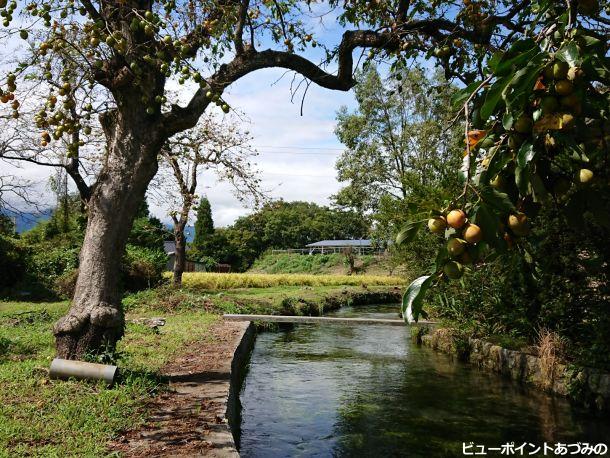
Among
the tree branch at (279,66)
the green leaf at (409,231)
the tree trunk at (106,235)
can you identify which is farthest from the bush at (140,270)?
the green leaf at (409,231)

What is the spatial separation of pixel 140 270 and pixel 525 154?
1556 cm

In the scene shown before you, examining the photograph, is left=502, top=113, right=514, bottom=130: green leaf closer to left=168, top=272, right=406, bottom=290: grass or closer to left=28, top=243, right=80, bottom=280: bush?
left=28, top=243, right=80, bottom=280: bush

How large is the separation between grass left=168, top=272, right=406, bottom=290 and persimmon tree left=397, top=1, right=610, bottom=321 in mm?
17527

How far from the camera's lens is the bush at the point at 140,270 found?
50.9 ft

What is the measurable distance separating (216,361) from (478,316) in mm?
5093

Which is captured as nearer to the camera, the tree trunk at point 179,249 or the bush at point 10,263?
the bush at point 10,263

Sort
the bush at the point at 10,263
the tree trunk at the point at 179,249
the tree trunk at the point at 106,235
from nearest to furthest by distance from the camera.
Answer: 1. the tree trunk at the point at 106,235
2. the bush at the point at 10,263
3. the tree trunk at the point at 179,249

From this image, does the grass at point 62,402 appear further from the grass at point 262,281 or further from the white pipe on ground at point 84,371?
the grass at point 262,281

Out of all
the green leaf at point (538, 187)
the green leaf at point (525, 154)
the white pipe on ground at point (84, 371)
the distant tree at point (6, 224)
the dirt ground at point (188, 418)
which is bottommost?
the dirt ground at point (188, 418)

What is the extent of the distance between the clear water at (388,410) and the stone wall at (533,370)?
188 mm

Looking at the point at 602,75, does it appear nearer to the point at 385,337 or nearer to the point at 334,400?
the point at 334,400

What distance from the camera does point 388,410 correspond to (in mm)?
6191

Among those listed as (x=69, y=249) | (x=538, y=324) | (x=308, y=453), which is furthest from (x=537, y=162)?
(x=69, y=249)

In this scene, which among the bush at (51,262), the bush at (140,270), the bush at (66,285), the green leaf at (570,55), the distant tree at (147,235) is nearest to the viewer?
the green leaf at (570,55)
